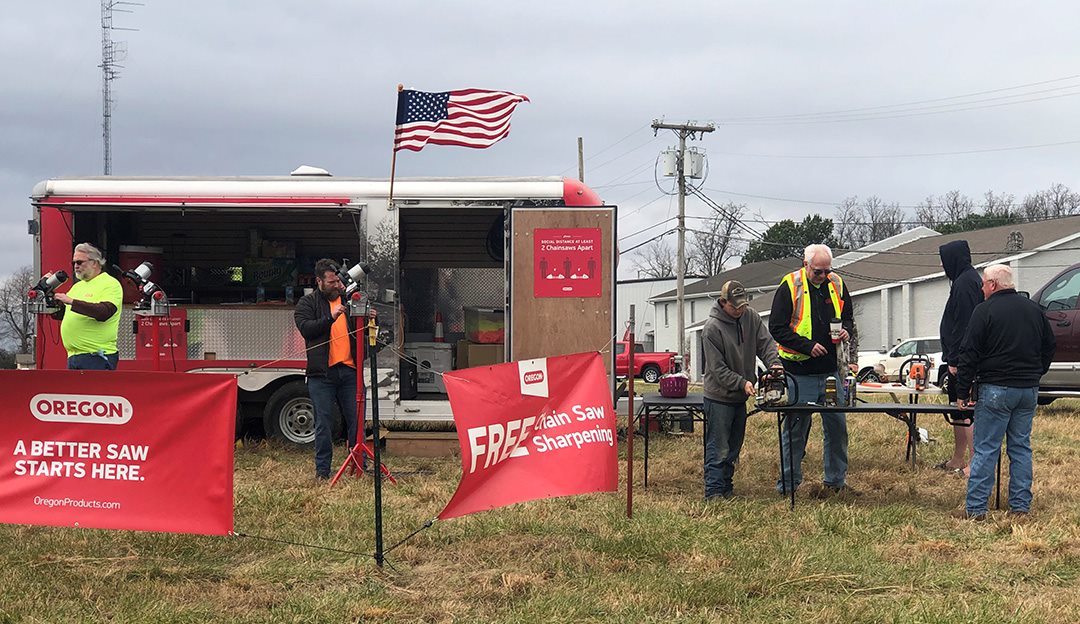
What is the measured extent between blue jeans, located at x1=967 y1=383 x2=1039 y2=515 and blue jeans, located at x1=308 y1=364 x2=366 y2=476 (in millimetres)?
4326

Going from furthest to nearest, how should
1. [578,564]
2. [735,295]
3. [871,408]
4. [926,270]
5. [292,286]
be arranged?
[926,270] < [292,286] < [735,295] < [871,408] < [578,564]

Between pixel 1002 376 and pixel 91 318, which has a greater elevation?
pixel 91 318

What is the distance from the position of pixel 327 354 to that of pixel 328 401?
14.2 inches

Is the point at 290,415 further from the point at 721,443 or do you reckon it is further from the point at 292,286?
the point at 721,443

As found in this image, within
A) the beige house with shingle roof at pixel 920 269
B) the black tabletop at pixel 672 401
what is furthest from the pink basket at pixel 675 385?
the beige house with shingle roof at pixel 920 269

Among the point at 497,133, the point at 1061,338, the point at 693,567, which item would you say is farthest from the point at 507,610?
the point at 1061,338

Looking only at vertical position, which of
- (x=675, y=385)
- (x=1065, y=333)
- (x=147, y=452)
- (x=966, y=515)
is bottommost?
(x=966, y=515)

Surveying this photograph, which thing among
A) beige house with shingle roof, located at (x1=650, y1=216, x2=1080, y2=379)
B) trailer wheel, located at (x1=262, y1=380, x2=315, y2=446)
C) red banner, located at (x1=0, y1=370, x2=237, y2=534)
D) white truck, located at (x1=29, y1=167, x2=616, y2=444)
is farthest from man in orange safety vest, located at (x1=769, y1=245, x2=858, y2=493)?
beige house with shingle roof, located at (x1=650, y1=216, x2=1080, y2=379)

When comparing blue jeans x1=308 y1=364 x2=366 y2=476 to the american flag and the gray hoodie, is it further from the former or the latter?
the gray hoodie

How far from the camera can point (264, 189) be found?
9.18 metres

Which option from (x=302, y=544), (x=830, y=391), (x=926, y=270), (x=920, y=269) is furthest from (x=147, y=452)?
(x=920, y=269)

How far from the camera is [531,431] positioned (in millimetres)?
5125

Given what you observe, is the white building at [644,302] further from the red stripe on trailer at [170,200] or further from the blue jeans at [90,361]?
the blue jeans at [90,361]

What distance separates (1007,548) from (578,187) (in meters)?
5.11
